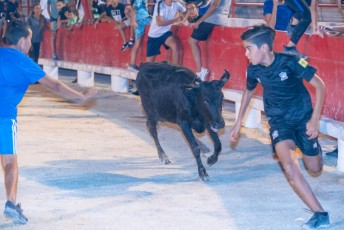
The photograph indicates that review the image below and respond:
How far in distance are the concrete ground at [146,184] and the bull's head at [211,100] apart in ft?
1.85

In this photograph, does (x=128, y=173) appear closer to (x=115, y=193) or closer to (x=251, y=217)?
(x=115, y=193)

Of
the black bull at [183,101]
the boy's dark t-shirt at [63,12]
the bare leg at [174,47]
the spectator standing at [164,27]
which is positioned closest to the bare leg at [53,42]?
the boy's dark t-shirt at [63,12]

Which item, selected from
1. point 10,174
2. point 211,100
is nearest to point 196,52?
point 211,100

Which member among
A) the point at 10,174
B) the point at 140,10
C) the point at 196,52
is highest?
the point at 10,174

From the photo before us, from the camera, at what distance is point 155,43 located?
15297mm

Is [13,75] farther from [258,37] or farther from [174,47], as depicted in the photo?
[174,47]

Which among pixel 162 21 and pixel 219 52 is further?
pixel 162 21

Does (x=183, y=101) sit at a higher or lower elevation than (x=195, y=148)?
higher

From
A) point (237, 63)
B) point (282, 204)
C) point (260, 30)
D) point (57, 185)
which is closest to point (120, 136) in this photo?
point (237, 63)

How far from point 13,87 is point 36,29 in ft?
52.7

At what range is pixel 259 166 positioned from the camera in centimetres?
982

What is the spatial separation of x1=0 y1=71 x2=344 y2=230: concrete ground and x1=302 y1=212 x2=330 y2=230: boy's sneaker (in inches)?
7.2

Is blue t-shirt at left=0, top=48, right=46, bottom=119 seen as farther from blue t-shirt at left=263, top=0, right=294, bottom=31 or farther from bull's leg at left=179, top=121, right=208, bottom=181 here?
blue t-shirt at left=263, top=0, right=294, bottom=31

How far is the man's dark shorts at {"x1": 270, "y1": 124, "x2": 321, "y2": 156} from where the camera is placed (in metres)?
7.09
